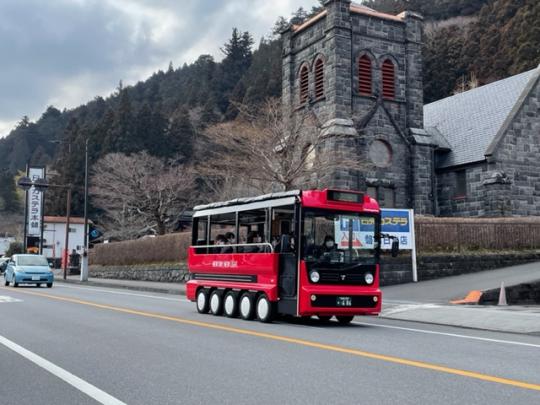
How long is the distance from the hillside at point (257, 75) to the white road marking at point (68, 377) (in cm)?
3735

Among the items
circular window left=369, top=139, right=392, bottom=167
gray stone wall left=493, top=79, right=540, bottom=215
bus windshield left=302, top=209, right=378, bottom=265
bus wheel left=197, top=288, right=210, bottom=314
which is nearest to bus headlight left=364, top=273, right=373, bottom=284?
bus windshield left=302, top=209, right=378, bottom=265

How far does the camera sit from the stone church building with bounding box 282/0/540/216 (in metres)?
36.7

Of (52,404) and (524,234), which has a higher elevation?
(524,234)

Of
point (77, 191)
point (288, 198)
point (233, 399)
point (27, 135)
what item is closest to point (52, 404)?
point (233, 399)

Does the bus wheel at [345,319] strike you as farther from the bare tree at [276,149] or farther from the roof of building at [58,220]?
the roof of building at [58,220]

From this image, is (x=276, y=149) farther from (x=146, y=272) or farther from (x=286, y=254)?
(x=286, y=254)

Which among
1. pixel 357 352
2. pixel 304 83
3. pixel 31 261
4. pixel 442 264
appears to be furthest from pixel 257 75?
pixel 357 352

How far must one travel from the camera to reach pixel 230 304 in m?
15.6

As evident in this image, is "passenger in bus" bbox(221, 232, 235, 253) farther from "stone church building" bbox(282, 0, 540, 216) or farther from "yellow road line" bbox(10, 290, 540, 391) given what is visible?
"stone church building" bbox(282, 0, 540, 216)

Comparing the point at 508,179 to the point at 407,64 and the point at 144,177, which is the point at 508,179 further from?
the point at 144,177

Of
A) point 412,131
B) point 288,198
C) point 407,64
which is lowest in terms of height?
point 288,198

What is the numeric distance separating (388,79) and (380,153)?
4639 mm

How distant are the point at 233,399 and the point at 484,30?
76.5 metres

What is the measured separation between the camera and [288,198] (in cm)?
1398
